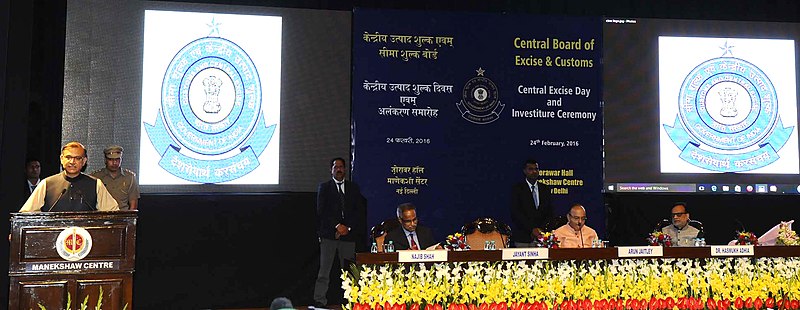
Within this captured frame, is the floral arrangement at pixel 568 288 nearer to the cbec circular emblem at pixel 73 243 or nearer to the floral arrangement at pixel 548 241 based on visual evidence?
the floral arrangement at pixel 548 241

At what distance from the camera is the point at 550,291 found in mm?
3980

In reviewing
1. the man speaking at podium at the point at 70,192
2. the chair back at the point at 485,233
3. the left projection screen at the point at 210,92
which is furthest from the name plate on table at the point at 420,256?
the left projection screen at the point at 210,92

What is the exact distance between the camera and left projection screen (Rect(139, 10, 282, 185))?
277 inches

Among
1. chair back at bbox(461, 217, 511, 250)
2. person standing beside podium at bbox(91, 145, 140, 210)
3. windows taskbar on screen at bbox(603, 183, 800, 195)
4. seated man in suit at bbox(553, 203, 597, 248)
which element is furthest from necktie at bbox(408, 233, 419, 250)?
windows taskbar on screen at bbox(603, 183, 800, 195)

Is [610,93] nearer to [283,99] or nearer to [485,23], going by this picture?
[485,23]

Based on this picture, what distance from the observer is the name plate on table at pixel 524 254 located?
453 cm

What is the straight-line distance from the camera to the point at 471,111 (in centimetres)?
754

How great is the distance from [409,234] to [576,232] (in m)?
1.39

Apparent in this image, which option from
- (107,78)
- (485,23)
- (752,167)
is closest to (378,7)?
(485,23)

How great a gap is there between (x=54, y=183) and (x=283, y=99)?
8.93ft

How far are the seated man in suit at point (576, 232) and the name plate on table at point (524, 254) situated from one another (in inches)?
55.5

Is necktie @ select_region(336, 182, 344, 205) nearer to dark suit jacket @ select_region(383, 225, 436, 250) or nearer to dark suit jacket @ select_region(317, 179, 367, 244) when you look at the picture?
dark suit jacket @ select_region(317, 179, 367, 244)

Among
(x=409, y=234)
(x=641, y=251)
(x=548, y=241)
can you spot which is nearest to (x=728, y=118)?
(x=548, y=241)

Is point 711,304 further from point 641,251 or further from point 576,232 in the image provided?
point 576,232
